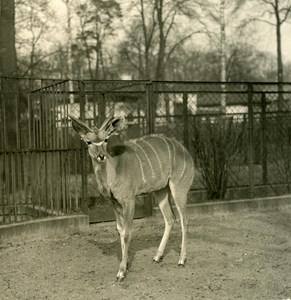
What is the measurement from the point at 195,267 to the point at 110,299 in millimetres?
1444

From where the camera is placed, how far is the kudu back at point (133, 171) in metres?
6.30

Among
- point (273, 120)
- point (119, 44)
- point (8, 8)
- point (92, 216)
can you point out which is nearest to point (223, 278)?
point (92, 216)

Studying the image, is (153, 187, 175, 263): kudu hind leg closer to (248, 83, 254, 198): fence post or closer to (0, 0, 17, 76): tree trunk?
(248, 83, 254, 198): fence post

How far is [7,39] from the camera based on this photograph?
13766 millimetres

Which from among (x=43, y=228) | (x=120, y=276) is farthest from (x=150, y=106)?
(x=120, y=276)

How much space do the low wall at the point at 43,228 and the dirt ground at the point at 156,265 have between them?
16cm

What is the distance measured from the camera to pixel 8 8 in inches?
538

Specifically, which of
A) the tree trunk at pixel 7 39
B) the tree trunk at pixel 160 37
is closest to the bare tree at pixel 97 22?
the tree trunk at pixel 160 37

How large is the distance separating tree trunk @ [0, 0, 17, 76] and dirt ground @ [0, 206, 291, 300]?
5.94 m

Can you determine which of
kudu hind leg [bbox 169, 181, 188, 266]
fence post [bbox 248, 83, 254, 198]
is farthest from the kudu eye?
fence post [bbox 248, 83, 254, 198]

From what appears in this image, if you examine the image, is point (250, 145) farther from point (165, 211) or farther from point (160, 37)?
point (160, 37)

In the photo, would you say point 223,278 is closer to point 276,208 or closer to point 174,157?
point 174,157

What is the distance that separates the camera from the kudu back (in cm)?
630

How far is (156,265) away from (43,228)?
7.57 ft
